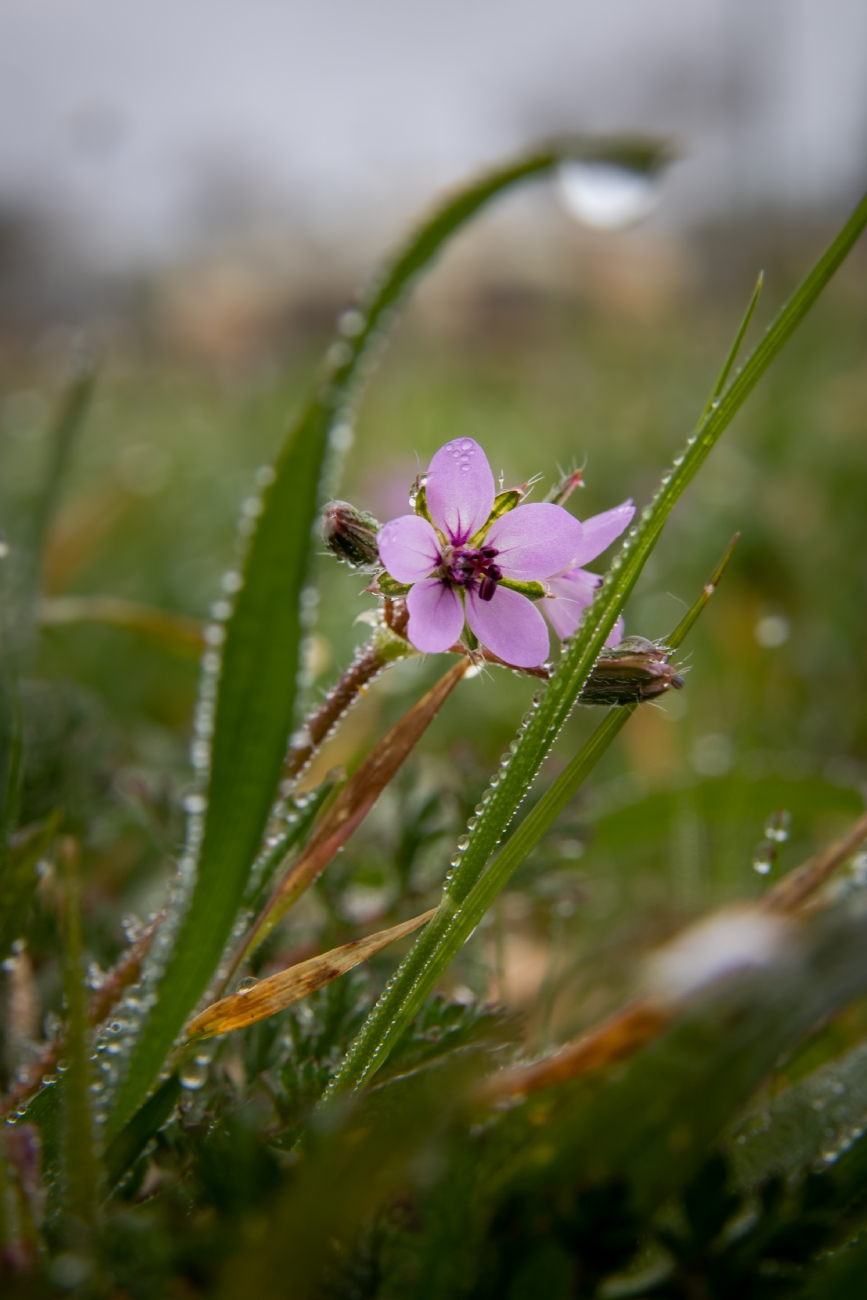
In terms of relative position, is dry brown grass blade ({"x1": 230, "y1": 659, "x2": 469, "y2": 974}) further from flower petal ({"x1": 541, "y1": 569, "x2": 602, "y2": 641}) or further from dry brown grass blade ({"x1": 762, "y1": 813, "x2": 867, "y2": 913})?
dry brown grass blade ({"x1": 762, "y1": 813, "x2": 867, "y2": 913})

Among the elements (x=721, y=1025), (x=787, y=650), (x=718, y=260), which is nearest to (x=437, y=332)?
(x=718, y=260)

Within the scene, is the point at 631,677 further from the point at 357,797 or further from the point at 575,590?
the point at 357,797

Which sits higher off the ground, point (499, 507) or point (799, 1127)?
point (499, 507)

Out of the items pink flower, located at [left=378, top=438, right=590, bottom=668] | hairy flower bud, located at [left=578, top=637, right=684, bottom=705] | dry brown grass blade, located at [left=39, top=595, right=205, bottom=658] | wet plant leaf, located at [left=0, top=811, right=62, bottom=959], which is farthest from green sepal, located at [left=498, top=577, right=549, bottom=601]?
dry brown grass blade, located at [left=39, top=595, right=205, bottom=658]

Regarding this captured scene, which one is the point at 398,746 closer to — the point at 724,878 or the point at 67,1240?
the point at 67,1240

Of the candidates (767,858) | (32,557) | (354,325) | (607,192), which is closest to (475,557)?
(354,325)
